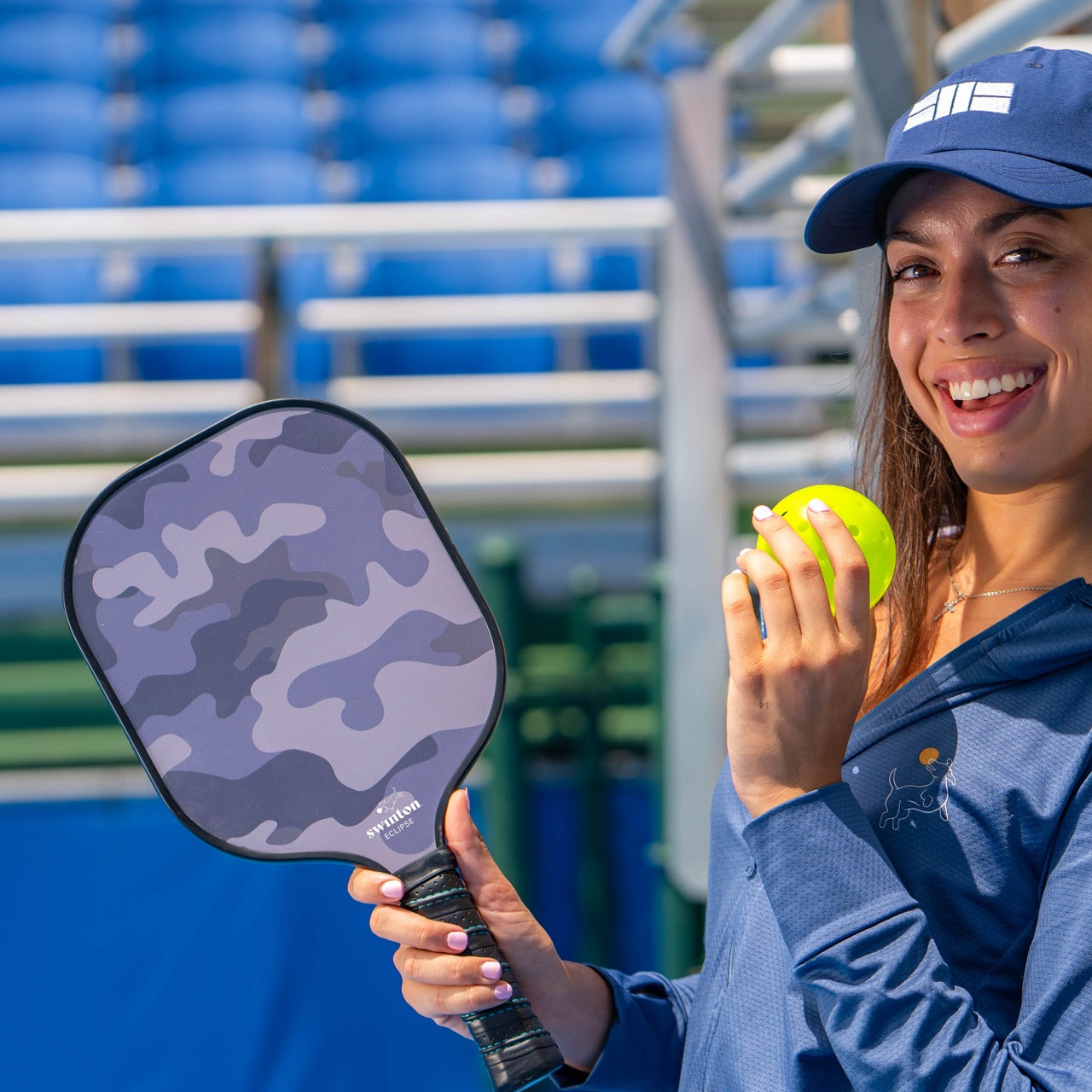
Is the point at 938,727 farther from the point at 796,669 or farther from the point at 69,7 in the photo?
the point at 69,7

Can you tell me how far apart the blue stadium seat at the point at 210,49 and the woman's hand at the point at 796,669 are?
13.8 feet

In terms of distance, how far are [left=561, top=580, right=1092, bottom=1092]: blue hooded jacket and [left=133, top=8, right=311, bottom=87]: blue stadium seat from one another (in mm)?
4175

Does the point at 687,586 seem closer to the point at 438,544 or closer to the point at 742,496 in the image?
the point at 742,496

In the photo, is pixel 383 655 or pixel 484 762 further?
pixel 484 762

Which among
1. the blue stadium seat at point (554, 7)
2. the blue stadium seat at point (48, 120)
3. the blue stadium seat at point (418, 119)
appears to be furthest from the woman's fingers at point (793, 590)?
the blue stadium seat at point (554, 7)

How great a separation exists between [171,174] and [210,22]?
902 mm

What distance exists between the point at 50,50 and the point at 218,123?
0.70 m

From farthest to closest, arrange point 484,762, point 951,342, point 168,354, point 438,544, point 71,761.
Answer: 1. point 168,354
2. point 71,761
3. point 484,762
4. point 438,544
5. point 951,342

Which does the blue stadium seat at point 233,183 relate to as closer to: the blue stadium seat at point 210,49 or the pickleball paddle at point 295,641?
the blue stadium seat at point 210,49

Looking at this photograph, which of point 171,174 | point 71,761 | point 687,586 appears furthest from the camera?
point 171,174

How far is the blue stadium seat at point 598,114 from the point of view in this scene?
13.9 ft

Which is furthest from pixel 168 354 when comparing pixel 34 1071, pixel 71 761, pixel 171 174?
pixel 34 1071

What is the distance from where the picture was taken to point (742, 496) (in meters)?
2.77

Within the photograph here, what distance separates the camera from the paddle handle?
69 centimetres
